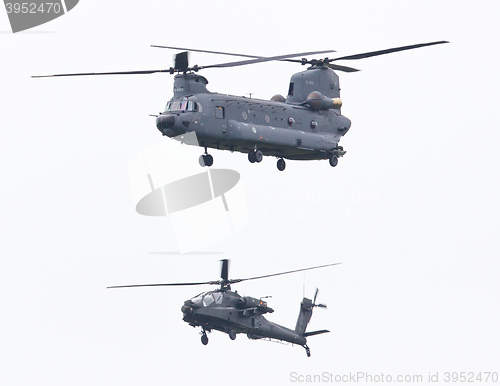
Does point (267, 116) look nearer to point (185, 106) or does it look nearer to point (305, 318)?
point (185, 106)

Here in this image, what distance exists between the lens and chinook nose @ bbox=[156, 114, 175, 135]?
52.8 meters

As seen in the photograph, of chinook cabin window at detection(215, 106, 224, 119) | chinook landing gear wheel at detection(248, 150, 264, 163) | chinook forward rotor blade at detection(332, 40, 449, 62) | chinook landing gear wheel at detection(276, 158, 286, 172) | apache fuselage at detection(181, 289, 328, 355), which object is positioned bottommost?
apache fuselage at detection(181, 289, 328, 355)

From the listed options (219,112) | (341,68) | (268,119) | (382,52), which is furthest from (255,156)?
(341,68)

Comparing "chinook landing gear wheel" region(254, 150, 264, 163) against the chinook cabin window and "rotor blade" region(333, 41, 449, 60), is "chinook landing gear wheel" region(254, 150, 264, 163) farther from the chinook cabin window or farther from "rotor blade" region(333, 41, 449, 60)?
"rotor blade" region(333, 41, 449, 60)

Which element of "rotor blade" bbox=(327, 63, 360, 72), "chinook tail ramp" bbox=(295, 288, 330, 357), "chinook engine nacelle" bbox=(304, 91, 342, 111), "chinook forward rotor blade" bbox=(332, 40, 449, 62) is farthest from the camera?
"chinook tail ramp" bbox=(295, 288, 330, 357)

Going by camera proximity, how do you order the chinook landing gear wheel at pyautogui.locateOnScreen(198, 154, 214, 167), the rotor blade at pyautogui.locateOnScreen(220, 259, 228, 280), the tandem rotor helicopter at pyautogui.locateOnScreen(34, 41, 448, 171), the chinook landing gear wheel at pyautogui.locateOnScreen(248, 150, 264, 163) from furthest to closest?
the rotor blade at pyautogui.locateOnScreen(220, 259, 228, 280) < the chinook landing gear wheel at pyautogui.locateOnScreen(248, 150, 264, 163) < the chinook landing gear wheel at pyautogui.locateOnScreen(198, 154, 214, 167) < the tandem rotor helicopter at pyautogui.locateOnScreen(34, 41, 448, 171)

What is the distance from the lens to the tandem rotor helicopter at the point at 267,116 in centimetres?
5331

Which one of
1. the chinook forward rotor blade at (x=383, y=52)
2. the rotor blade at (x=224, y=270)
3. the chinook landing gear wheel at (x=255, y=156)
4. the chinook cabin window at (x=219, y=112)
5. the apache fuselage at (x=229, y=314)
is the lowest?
the apache fuselage at (x=229, y=314)

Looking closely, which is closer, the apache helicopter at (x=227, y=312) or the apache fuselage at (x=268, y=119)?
the apache fuselage at (x=268, y=119)

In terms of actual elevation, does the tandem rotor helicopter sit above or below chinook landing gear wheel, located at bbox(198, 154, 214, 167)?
above

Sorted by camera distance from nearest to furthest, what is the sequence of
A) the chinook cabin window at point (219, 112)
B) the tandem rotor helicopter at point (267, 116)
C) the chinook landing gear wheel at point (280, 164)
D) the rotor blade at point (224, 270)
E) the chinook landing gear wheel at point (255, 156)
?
the tandem rotor helicopter at point (267, 116) < the chinook cabin window at point (219, 112) < the chinook landing gear wheel at point (255, 156) < the chinook landing gear wheel at point (280, 164) < the rotor blade at point (224, 270)

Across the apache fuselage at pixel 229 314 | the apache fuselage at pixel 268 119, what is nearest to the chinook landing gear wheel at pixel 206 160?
the apache fuselage at pixel 268 119

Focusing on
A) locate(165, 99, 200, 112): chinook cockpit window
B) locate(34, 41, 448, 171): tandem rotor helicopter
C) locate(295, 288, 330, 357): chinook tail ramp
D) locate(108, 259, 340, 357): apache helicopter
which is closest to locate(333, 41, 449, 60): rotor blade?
locate(34, 41, 448, 171): tandem rotor helicopter

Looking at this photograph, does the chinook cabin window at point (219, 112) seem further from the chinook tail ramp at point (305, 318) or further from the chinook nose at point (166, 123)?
the chinook tail ramp at point (305, 318)
